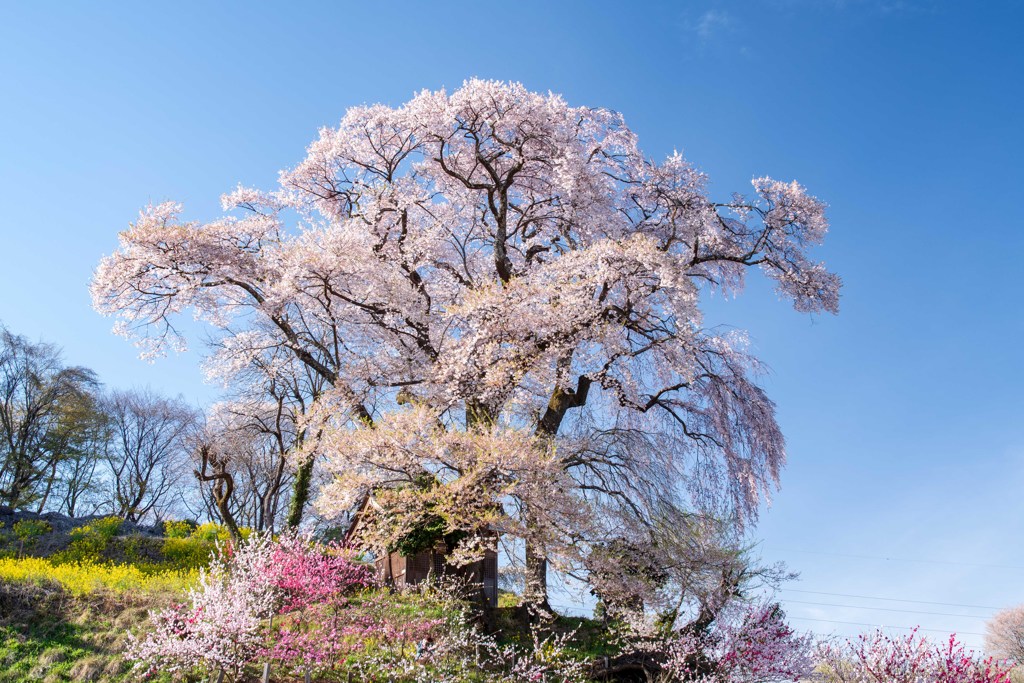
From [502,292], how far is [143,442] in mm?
27076

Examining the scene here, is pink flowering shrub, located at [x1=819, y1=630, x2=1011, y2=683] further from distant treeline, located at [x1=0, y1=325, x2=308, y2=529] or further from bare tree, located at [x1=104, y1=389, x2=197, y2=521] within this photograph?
bare tree, located at [x1=104, y1=389, x2=197, y2=521]

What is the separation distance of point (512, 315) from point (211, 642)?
7657 mm

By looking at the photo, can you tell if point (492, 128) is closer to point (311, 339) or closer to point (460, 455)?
point (311, 339)

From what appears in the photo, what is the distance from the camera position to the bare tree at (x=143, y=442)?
33219mm

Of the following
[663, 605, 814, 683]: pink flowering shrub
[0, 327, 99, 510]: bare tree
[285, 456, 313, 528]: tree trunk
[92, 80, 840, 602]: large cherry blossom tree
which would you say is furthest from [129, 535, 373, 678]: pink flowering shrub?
[0, 327, 99, 510]: bare tree

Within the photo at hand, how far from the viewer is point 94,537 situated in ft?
64.6

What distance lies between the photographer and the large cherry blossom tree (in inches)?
535

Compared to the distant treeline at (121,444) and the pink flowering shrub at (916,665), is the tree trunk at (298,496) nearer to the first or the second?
the distant treeline at (121,444)

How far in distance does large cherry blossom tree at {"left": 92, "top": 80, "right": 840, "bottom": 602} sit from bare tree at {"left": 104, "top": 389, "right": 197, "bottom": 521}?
60.2ft

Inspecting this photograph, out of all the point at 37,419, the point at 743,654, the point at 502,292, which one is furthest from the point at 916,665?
the point at 37,419

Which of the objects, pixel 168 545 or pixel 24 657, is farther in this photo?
pixel 168 545

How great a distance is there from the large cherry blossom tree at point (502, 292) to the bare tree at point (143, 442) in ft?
60.2

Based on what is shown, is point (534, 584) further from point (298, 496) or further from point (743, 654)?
point (298, 496)

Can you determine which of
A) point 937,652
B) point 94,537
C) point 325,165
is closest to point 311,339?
point 325,165
